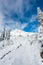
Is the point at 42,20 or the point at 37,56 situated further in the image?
the point at 42,20

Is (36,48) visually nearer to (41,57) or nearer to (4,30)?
(41,57)

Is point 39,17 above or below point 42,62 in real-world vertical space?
above

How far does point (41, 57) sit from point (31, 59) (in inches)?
A: 108

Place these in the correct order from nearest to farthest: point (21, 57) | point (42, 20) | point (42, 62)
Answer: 1. point (42, 62)
2. point (21, 57)
3. point (42, 20)

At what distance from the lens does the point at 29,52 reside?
37.7 m

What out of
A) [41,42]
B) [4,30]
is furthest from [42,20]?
[4,30]

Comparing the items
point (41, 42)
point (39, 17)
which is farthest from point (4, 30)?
point (41, 42)

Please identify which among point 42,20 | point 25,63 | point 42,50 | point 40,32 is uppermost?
point 42,20

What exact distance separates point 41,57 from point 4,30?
61.6m

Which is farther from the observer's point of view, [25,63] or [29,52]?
[29,52]

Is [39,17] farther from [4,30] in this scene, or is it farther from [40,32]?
[4,30]

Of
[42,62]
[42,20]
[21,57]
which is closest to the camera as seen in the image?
[42,62]

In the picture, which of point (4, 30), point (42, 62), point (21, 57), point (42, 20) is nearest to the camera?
point (42, 62)

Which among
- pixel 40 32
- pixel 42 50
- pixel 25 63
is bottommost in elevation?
pixel 25 63
